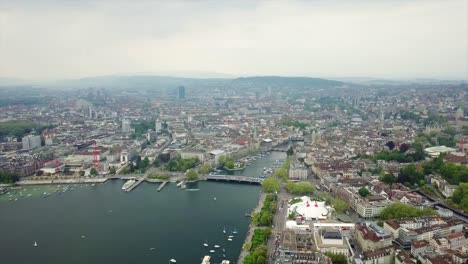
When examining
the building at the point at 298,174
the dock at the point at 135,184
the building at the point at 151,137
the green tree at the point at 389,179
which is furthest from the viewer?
Answer: the building at the point at 151,137

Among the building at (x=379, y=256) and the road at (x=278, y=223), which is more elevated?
the building at (x=379, y=256)

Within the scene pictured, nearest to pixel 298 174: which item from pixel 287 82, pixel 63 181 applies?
pixel 63 181

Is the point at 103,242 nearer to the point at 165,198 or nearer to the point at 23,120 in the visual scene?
the point at 165,198

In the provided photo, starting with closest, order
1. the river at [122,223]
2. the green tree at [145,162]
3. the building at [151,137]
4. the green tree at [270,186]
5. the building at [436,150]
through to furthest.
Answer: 1. the river at [122,223]
2. the green tree at [270,186]
3. the building at [436,150]
4. the green tree at [145,162]
5. the building at [151,137]

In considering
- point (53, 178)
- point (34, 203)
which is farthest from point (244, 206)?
point (53, 178)

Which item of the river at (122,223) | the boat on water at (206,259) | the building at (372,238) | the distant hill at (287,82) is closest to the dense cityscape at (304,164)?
the building at (372,238)

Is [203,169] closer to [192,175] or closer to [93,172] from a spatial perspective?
[192,175]

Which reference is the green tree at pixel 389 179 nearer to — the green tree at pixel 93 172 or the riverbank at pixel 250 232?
the riverbank at pixel 250 232

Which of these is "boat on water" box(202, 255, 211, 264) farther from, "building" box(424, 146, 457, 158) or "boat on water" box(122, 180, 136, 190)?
"building" box(424, 146, 457, 158)
